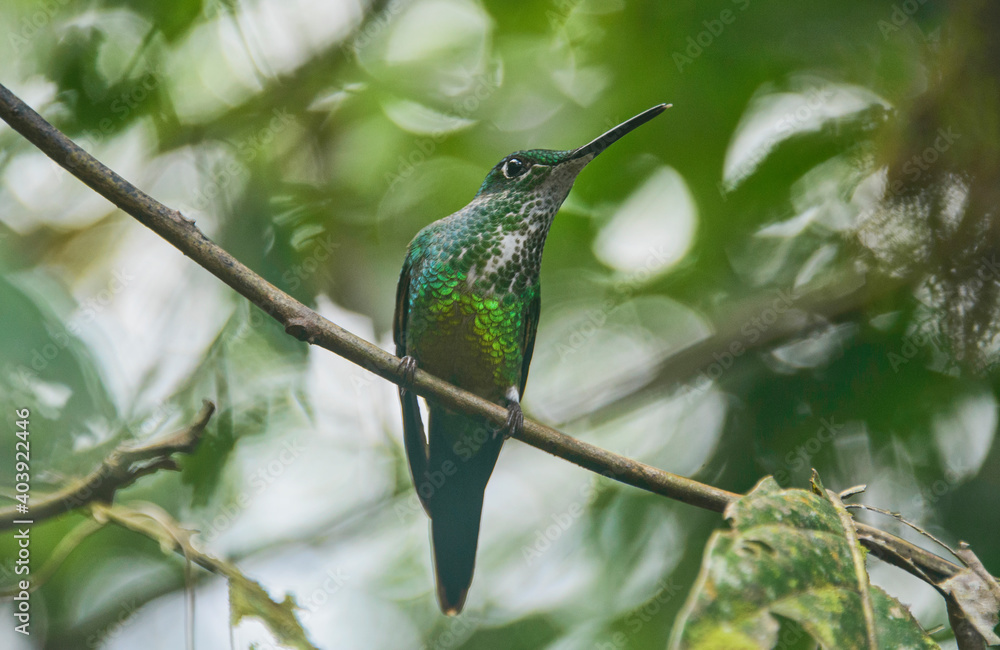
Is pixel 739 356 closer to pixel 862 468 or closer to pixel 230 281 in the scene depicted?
pixel 862 468

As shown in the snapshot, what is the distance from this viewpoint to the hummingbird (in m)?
3.83

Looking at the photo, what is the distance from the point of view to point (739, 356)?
15.6 feet

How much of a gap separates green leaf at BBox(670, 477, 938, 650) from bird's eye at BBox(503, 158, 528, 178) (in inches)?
91.3

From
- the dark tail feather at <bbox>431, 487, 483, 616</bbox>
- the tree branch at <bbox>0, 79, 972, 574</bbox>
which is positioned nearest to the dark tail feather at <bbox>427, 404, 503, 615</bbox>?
the dark tail feather at <bbox>431, 487, 483, 616</bbox>

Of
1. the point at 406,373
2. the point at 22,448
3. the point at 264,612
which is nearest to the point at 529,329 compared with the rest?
the point at 406,373

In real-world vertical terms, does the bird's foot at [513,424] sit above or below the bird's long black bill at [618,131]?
below

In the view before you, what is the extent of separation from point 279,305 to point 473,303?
1522mm

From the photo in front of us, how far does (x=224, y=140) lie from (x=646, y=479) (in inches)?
146

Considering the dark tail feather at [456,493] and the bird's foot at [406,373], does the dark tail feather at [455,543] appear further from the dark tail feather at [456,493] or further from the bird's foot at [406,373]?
the bird's foot at [406,373]

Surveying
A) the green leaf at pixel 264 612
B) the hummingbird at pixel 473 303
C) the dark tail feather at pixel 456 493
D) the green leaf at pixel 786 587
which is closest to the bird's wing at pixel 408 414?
the hummingbird at pixel 473 303

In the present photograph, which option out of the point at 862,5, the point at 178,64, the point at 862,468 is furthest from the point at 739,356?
the point at 178,64

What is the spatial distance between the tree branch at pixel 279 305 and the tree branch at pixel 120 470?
408 mm

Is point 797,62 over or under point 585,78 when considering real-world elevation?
under

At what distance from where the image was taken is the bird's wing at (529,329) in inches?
166
